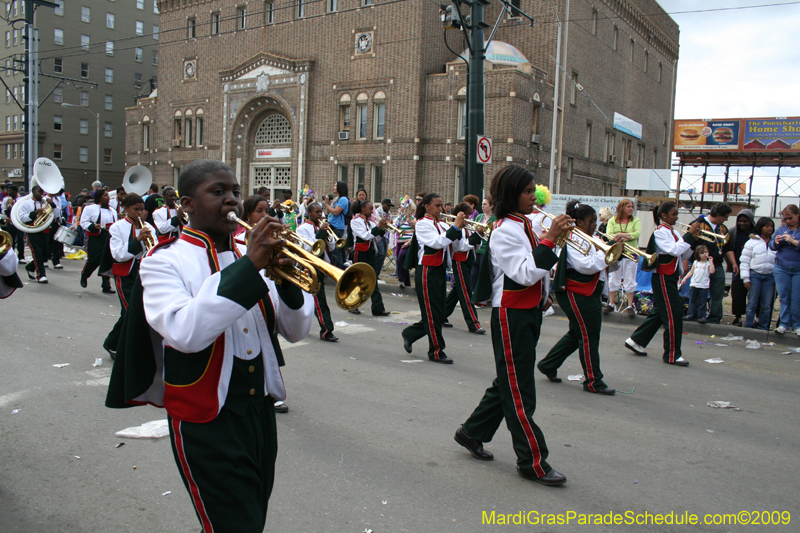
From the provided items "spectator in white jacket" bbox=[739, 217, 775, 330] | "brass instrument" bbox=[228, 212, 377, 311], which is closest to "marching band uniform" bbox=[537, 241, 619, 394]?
"brass instrument" bbox=[228, 212, 377, 311]

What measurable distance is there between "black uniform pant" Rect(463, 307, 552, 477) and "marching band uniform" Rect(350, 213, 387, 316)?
604 centimetres

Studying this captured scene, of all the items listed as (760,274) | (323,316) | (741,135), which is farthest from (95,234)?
(741,135)

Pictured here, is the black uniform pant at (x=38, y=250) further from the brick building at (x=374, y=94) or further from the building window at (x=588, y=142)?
the building window at (x=588, y=142)

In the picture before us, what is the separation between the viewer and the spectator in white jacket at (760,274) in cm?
940

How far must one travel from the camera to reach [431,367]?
6914 mm

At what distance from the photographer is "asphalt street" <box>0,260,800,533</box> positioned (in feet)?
11.6

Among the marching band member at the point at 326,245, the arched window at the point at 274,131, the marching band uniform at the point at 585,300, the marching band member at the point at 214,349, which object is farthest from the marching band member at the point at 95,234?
the arched window at the point at 274,131

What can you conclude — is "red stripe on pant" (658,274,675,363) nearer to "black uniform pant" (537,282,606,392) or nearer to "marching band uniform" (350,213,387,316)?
"black uniform pant" (537,282,606,392)

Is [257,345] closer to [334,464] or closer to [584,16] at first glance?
[334,464]

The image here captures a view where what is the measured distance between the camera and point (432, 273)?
7434 millimetres

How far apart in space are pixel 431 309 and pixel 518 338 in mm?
3271

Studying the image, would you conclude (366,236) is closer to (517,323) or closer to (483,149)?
(483,149)

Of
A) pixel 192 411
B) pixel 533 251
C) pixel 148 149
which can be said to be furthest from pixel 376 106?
pixel 192 411

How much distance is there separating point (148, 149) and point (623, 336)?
36.4m
